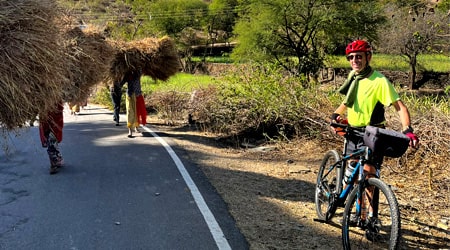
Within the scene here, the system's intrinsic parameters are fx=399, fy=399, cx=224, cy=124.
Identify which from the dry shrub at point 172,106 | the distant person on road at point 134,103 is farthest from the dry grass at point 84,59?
the dry shrub at point 172,106

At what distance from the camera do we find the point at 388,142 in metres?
3.48

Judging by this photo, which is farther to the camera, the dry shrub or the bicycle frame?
the dry shrub

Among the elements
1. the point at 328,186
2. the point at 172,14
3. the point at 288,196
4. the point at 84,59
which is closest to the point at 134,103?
the point at 84,59

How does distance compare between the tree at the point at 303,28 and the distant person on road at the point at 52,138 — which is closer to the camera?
the distant person on road at the point at 52,138

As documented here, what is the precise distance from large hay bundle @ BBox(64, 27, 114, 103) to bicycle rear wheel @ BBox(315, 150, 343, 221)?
3.55 metres

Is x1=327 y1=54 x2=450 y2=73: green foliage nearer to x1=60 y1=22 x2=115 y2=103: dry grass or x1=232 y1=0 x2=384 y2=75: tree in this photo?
x1=232 y1=0 x2=384 y2=75: tree

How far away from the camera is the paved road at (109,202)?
13.8 ft

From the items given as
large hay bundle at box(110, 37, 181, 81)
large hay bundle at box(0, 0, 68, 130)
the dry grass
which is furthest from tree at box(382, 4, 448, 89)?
large hay bundle at box(0, 0, 68, 130)

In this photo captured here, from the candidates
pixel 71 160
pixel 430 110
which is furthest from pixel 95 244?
pixel 430 110

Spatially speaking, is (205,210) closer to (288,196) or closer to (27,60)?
(288,196)

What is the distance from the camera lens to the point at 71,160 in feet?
24.2

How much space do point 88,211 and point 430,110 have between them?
5.78 metres

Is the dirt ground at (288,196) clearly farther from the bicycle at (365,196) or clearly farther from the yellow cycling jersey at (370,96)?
the yellow cycling jersey at (370,96)

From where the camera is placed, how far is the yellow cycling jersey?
3951mm
